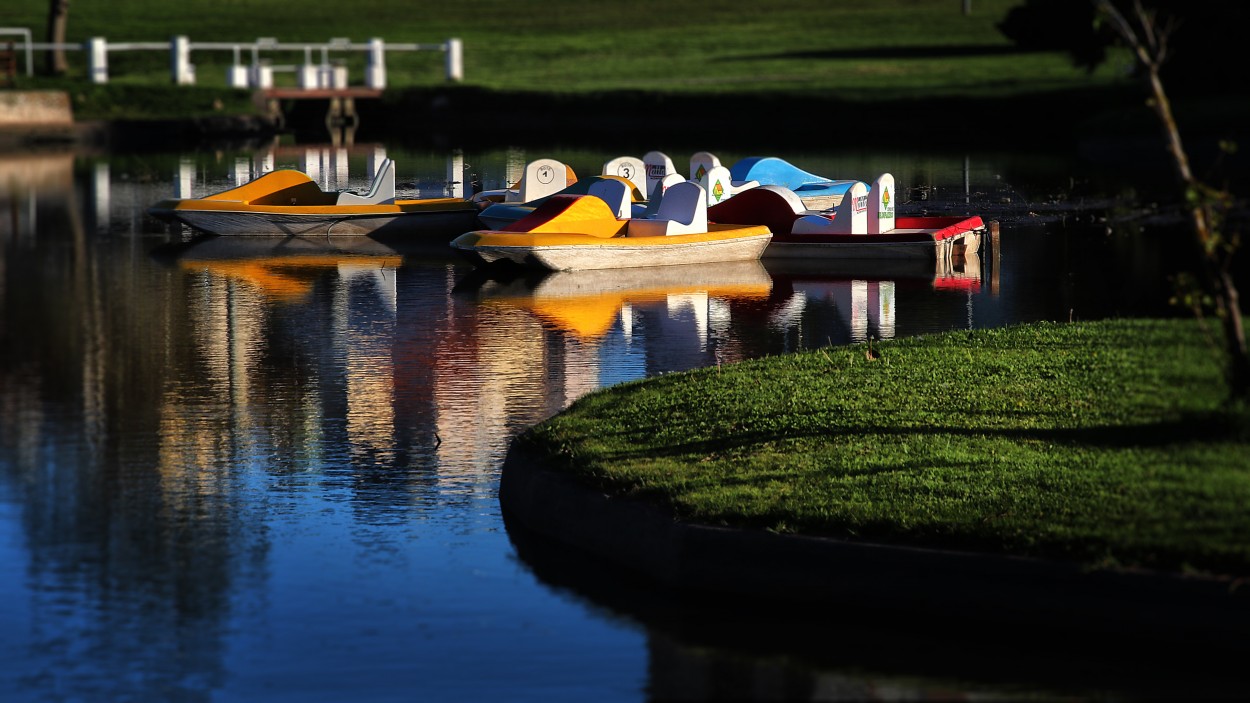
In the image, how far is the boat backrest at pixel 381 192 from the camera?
97.4 ft

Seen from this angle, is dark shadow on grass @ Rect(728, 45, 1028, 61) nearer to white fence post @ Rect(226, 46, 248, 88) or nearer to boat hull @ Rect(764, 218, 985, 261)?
white fence post @ Rect(226, 46, 248, 88)

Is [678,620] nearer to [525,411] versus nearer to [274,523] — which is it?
[274,523]

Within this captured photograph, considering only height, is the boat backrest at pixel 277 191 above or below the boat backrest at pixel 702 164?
below

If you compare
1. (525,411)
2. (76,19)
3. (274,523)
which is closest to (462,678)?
(274,523)

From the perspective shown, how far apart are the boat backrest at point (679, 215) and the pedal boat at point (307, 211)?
4846mm

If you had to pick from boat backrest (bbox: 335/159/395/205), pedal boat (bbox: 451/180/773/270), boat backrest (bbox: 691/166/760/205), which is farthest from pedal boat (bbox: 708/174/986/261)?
boat backrest (bbox: 335/159/395/205)

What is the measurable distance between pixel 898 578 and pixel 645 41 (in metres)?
82.5

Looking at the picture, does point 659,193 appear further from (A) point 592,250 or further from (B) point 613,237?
(A) point 592,250

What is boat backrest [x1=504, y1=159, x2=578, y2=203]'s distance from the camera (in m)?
29.2

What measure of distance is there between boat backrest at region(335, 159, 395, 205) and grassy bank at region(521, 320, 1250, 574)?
1689 centimetres

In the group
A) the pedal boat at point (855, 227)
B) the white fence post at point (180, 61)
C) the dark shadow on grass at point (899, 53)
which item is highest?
the dark shadow on grass at point (899, 53)

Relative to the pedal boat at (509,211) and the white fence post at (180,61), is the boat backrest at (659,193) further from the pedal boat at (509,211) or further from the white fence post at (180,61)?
the white fence post at (180,61)

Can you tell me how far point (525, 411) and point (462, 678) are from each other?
5.74 m

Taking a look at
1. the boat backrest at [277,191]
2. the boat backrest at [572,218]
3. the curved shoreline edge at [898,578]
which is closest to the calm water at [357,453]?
the curved shoreline edge at [898,578]
